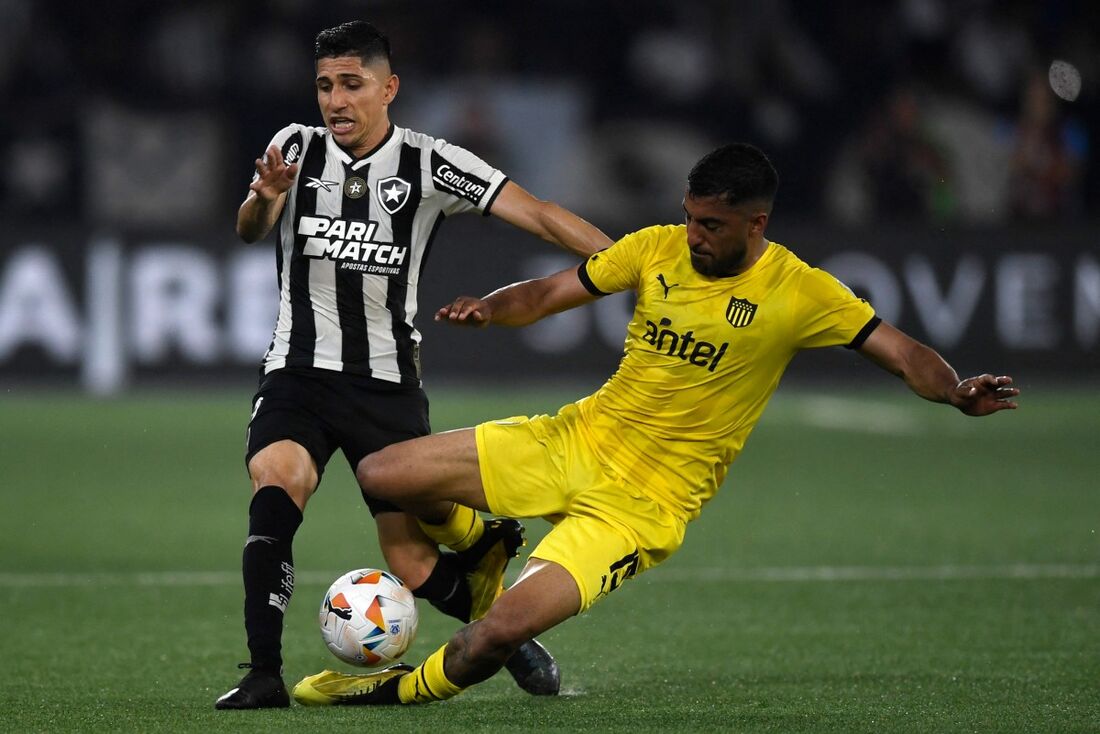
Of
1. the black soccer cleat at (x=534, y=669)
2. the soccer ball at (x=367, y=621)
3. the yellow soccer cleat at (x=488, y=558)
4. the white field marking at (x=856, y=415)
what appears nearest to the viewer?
the soccer ball at (x=367, y=621)

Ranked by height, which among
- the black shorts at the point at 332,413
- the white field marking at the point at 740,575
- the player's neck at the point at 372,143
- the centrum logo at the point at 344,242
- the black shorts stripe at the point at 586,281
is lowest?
the white field marking at the point at 740,575

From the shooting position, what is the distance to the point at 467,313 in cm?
530

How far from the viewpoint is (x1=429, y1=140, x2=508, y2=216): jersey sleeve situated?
595 cm

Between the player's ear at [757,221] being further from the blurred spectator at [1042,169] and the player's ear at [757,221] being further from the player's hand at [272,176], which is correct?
the blurred spectator at [1042,169]

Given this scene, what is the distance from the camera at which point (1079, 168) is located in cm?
1716

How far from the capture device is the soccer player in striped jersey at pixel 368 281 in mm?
5742

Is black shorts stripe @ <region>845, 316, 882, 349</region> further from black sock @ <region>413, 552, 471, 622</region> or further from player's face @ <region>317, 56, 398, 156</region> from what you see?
player's face @ <region>317, 56, 398, 156</region>

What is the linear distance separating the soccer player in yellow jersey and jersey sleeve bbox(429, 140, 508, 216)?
0.55 meters

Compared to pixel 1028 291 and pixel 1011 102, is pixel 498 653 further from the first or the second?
pixel 1011 102

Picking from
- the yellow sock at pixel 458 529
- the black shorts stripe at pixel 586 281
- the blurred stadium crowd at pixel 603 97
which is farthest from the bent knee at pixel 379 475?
the blurred stadium crowd at pixel 603 97

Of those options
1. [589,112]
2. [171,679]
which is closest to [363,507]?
[171,679]

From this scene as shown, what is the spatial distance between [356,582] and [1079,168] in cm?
1319

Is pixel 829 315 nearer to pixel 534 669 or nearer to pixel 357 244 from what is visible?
pixel 534 669

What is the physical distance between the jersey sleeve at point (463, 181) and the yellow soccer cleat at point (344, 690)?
5.29 ft
